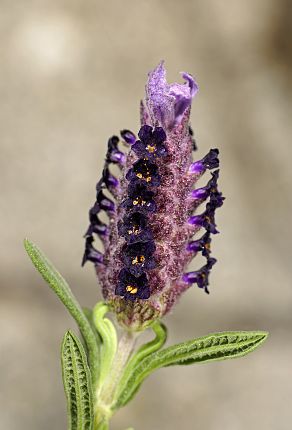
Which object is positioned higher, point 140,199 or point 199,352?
point 140,199

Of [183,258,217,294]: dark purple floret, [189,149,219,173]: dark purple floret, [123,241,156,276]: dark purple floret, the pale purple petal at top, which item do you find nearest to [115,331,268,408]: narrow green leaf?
[183,258,217,294]: dark purple floret

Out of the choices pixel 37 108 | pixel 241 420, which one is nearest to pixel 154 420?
pixel 241 420

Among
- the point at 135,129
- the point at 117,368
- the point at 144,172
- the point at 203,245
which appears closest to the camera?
the point at 144,172

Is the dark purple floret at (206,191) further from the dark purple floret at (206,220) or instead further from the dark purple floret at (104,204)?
the dark purple floret at (104,204)

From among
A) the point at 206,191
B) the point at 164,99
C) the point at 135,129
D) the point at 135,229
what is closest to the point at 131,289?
the point at 135,229

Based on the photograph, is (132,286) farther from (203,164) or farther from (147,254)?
(203,164)

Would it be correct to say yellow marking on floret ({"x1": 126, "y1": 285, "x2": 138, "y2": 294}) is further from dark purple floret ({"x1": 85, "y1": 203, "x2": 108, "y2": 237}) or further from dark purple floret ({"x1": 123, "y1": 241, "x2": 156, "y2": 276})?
dark purple floret ({"x1": 85, "y1": 203, "x2": 108, "y2": 237})

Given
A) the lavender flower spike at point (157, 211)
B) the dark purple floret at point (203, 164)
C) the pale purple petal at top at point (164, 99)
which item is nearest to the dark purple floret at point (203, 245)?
the lavender flower spike at point (157, 211)
